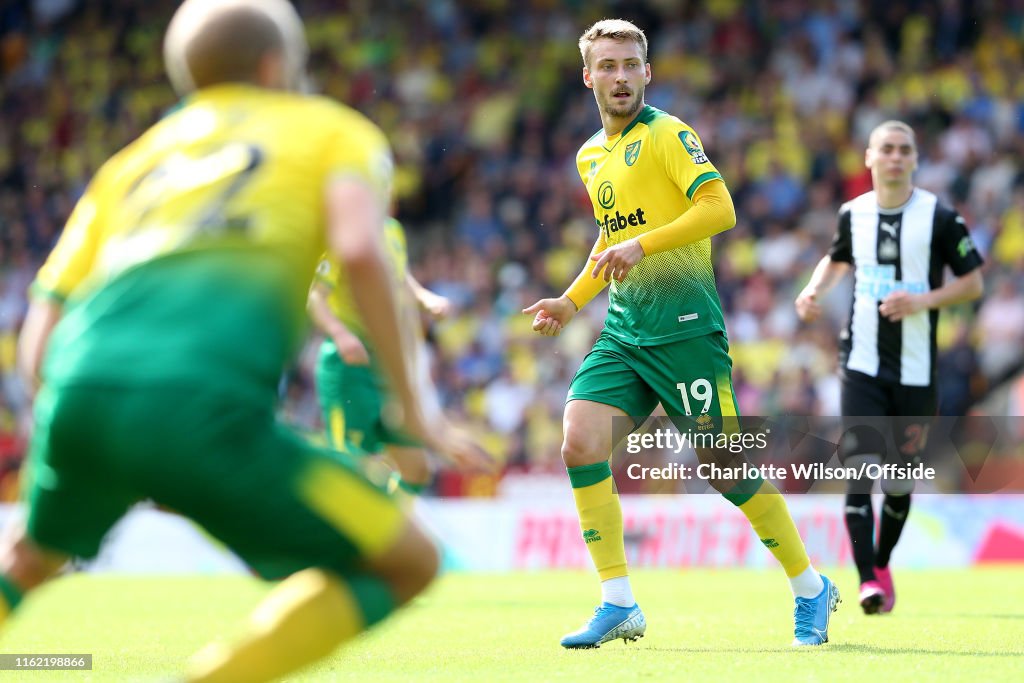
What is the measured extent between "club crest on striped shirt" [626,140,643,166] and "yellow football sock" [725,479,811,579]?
1.58 meters

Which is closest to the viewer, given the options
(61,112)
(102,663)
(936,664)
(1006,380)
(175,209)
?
(175,209)

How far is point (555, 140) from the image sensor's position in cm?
2186

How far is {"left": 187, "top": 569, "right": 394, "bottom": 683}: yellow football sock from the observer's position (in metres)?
3.46

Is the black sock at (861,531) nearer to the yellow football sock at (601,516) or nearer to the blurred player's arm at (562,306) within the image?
the yellow football sock at (601,516)

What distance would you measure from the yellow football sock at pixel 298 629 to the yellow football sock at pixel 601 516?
10.6 feet

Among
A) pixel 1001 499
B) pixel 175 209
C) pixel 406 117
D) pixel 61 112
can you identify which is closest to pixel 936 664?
pixel 175 209

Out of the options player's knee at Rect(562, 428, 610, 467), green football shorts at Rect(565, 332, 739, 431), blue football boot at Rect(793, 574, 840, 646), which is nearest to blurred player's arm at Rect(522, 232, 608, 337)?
green football shorts at Rect(565, 332, 739, 431)

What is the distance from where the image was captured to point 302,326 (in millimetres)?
3520

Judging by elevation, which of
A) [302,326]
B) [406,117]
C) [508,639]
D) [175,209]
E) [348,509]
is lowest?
[508,639]

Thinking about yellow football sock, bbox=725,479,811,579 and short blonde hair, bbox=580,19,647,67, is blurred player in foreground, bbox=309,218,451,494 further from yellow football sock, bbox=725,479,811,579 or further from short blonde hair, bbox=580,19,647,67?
yellow football sock, bbox=725,479,811,579

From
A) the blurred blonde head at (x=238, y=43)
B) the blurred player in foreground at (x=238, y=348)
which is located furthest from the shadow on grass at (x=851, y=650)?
the blurred blonde head at (x=238, y=43)

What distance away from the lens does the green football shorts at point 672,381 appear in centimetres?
669

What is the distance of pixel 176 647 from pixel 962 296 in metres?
4.82

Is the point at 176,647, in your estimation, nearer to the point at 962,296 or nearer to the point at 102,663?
the point at 102,663
